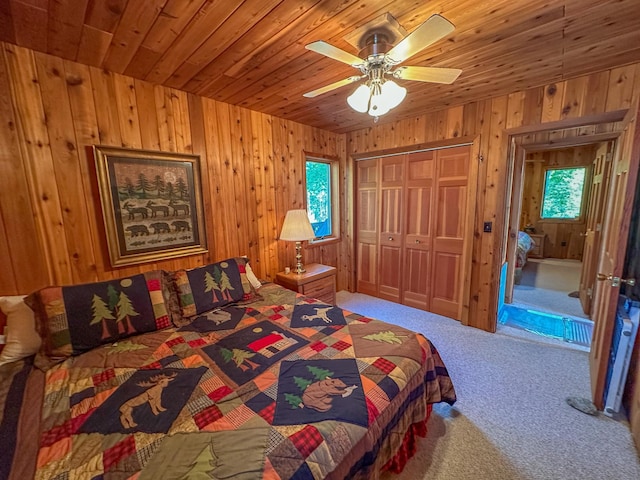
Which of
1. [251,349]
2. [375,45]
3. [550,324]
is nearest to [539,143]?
[550,324]

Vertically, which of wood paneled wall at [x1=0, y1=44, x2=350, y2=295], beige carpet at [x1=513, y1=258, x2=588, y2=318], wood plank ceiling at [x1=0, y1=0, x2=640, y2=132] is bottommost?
beige carpet at [x1=513, y1=258, x2=588, y2=318]

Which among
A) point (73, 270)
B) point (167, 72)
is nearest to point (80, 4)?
point (167, 72)

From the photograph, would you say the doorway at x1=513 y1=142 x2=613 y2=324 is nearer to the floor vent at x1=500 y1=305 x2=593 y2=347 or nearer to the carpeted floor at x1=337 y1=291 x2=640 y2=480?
the floor vent at x1=500 y1=305 x2=593 y2=347

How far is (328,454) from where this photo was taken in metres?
0.91

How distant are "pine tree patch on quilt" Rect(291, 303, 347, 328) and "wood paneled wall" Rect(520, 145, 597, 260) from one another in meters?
6.29

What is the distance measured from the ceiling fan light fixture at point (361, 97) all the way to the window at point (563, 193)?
6623mm

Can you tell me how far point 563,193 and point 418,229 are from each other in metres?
5.00

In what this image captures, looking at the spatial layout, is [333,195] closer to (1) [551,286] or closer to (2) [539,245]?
(1) [551,286]

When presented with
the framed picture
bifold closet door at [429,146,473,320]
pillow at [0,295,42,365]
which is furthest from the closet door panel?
pillow at [0,295,42,365]

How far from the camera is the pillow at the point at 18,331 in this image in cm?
141

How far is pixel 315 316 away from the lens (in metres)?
1.83

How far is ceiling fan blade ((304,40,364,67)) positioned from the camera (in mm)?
1130

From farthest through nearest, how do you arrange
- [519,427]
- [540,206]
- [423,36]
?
[540,206] → [519,427] → [423,36]

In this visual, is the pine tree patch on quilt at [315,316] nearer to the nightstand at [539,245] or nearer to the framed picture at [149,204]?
the framed picture at [149,204]
